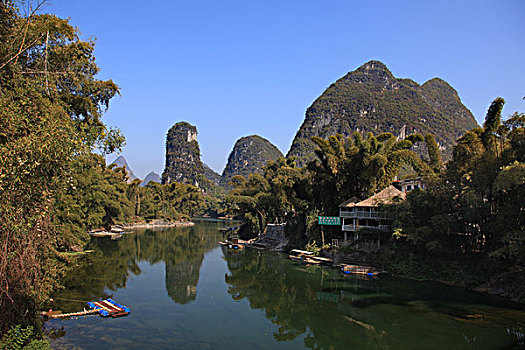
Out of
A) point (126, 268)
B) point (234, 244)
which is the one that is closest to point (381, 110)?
point (234, 244)

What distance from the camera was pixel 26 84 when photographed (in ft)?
34.9

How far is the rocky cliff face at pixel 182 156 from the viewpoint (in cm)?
15500

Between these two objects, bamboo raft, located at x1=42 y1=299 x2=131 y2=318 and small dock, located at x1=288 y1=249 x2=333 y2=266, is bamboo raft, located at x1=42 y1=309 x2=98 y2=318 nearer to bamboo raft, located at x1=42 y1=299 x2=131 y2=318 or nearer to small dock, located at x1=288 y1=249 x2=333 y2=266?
bamboo raft, located at x1=42 y1=299 x2=131 y2=318

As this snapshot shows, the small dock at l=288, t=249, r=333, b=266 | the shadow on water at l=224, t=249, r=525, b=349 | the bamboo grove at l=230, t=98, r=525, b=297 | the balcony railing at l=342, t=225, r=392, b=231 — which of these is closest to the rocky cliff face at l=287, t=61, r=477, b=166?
the bamboo grove at l=230, t=98, r=525, b=297

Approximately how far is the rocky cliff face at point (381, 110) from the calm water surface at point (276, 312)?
318 ft

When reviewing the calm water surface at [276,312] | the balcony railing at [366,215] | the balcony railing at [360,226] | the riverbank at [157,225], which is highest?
the balcony railing at [366,215]

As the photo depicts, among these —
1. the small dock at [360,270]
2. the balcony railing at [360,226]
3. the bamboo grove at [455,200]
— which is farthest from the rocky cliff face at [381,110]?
the small dock at [360,270]

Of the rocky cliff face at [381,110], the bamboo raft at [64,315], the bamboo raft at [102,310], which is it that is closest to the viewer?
the bamboo raft at [64,315]

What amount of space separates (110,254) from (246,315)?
22.1 m

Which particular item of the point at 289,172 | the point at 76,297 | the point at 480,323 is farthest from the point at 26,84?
the point at 289,172

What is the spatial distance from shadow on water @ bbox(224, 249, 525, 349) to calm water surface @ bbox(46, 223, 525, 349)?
0.16 feet

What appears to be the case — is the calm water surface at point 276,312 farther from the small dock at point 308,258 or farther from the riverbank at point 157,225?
the riverbank at point 157,225

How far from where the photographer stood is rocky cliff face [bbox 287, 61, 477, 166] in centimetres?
12800

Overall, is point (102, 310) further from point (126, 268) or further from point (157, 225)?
point (157, 225)
